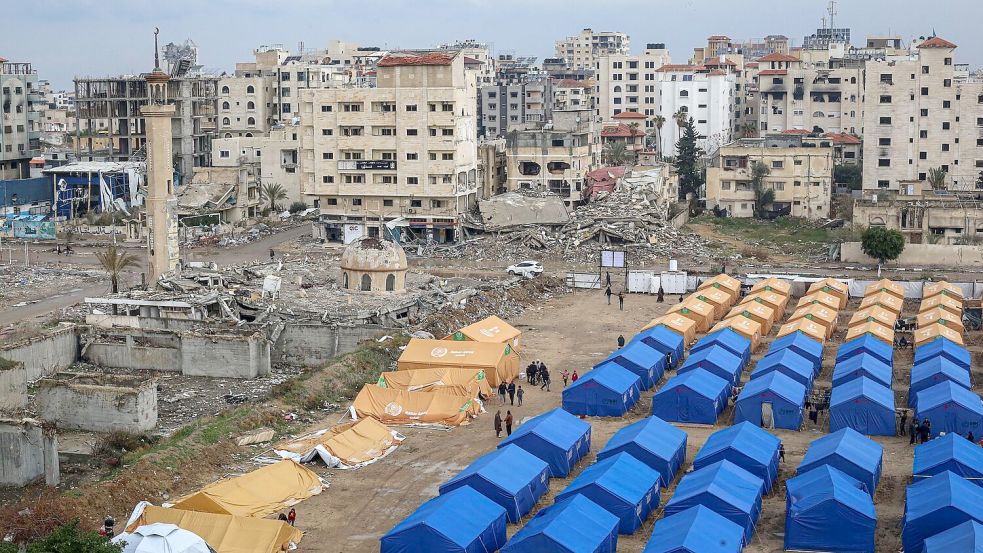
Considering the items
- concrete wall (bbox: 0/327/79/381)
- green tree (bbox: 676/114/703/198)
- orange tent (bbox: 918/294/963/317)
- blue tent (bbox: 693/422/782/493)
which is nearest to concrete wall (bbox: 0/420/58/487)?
concrete wall (bbox: 0/327/79/381)

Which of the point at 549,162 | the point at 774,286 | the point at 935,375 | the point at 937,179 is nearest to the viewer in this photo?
the point at 935,375

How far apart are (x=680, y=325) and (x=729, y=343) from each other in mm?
3238

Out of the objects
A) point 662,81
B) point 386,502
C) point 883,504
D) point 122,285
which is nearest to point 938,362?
point 883,504

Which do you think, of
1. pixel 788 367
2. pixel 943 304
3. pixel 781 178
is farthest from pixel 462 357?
pixel 781 178

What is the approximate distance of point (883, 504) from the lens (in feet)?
80.4

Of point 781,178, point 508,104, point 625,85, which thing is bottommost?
point 781,178

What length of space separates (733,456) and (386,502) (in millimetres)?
6687

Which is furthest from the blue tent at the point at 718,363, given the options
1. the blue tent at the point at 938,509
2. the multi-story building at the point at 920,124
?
the multi-story building at the point at 920,124

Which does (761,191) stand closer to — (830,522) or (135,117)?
(135,117)

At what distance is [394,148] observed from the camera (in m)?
59.1

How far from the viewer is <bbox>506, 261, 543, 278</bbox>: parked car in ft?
166

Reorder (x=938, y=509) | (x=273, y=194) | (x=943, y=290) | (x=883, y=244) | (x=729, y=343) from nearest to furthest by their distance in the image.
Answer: (x=938, y=509), (x=729, y=343), (x=943, y=290), (x=883, y=244), (x=273, y=194)

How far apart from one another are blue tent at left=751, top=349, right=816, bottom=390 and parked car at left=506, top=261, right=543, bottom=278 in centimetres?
1757

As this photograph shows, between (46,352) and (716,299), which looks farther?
(716,299)
